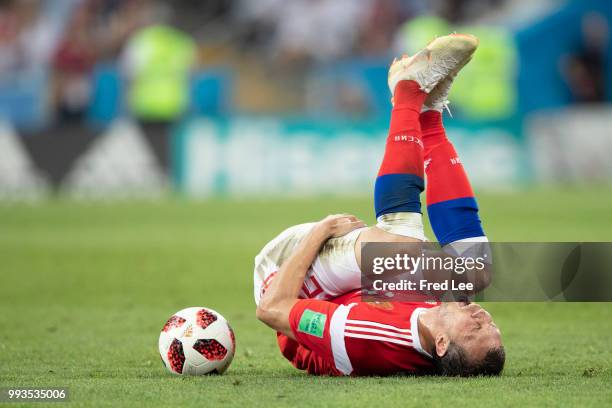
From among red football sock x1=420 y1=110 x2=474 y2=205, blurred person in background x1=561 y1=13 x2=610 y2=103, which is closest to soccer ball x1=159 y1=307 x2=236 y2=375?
red football sock x1=420 y1=110 x2=474 y2=205

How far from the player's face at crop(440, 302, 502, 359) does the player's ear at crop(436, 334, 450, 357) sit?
26 mm

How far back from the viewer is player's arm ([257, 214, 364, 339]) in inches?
227

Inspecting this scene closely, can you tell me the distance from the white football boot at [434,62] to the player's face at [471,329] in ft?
5.25

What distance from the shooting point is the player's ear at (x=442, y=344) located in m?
5.55

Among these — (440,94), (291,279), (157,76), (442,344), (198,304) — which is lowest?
(198,304)

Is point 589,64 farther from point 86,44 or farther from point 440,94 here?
point 440,94

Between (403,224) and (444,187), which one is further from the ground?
(444,187)

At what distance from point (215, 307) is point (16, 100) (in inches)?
604

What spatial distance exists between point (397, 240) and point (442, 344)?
738 millimetres

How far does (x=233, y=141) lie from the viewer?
2005cm

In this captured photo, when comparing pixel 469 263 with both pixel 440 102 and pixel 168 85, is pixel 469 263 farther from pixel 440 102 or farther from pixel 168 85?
pixel 168 85

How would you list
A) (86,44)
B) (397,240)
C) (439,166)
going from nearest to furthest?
1. (397,240)
2. (439,166)
3. (86,44)

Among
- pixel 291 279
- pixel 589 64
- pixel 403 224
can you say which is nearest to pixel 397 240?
pixel 403 224

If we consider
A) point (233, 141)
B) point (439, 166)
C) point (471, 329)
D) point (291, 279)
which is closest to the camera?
point (471, 329)
